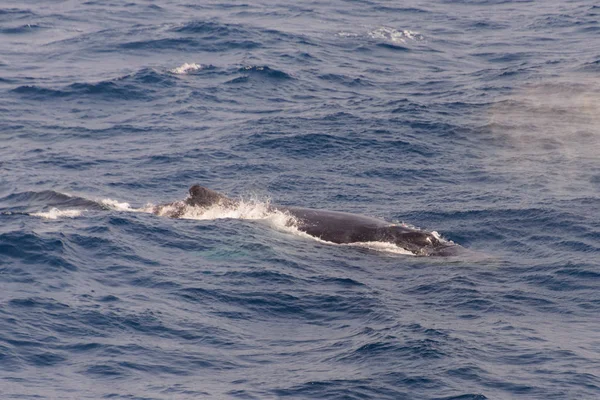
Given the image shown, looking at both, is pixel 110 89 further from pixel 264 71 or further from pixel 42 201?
pixel 42 201

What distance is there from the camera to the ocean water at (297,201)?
22328 mm

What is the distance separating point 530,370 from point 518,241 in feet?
32.7

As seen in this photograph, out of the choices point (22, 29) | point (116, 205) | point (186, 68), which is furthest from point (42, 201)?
point (22, 29)

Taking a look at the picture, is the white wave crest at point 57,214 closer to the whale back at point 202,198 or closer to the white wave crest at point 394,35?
the whale back at point 202,198

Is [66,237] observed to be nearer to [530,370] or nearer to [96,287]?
[96,287]

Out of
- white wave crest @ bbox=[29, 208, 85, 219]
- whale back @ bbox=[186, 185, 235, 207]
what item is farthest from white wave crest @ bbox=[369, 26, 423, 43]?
white wave crest @ bbox=[29, 208, 85, 219]

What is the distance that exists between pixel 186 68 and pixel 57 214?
21.2 metres

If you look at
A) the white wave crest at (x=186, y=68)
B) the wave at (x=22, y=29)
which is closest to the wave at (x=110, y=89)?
the white wave crest at (x=186, y=68)

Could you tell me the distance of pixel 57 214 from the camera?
3303 centimetres

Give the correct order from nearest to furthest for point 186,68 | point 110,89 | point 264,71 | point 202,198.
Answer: point 202,198
point 110,89
point 264,71
point 186,68

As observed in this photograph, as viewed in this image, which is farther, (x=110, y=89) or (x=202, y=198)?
(x=110, y=89)

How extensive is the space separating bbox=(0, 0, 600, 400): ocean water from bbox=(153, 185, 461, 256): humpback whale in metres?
0.49

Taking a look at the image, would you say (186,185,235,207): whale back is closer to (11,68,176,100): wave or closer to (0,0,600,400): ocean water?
(0,0,600,400): ocean water

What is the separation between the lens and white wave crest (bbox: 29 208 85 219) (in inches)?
1293
